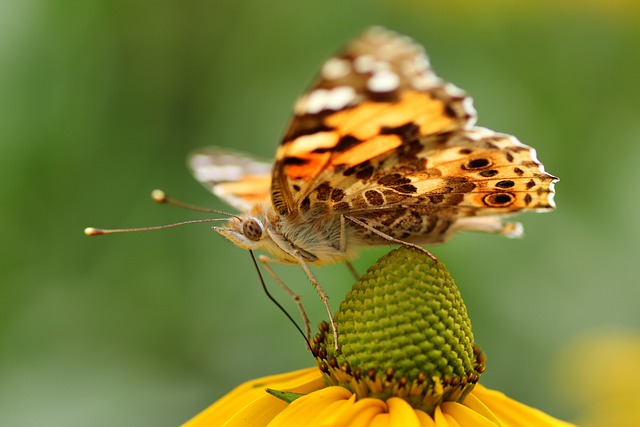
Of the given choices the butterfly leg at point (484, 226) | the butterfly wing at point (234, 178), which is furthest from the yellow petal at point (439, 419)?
the butterfly wing at point (234, 178)

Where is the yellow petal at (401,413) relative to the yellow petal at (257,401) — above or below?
above

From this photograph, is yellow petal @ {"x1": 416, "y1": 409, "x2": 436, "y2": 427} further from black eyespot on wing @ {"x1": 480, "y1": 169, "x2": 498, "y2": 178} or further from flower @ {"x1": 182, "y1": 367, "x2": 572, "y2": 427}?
black eyespot on wing @ {"x1": 480, "y1": 169, "x2": 498, "y2": 178}

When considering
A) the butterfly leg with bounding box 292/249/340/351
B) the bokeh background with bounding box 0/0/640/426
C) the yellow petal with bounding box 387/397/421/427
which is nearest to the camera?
the yellow petal with bounding box 387/397/421/427

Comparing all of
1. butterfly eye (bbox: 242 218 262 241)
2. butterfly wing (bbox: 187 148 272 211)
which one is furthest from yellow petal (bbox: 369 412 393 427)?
butterfly wing (bbox: 187 148 272 211)

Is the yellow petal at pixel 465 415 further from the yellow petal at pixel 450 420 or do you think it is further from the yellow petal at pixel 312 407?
the yellow petal at pixel 312 407

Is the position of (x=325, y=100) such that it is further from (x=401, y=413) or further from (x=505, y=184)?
(x=401, y=413)

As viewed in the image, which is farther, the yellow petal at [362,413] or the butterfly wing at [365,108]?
the butterfly wing at [365,108]

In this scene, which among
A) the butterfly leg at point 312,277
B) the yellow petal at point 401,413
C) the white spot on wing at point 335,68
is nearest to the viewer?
the yellow petal at point 401,413

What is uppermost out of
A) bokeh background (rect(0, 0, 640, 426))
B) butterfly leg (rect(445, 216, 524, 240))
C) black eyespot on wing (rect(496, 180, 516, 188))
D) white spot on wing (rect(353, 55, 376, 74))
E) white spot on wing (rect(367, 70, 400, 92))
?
white spot on wing (rect(353, 55, 376, 74))

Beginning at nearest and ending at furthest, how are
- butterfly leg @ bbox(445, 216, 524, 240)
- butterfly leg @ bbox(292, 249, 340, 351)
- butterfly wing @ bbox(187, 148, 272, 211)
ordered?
butterfly leg @ bbox(292, 249, 340, 351), butterfly leg @ bbox(445, 216, 524, 240), butterfly wing @ bbox(187, 148, 272, 211)
